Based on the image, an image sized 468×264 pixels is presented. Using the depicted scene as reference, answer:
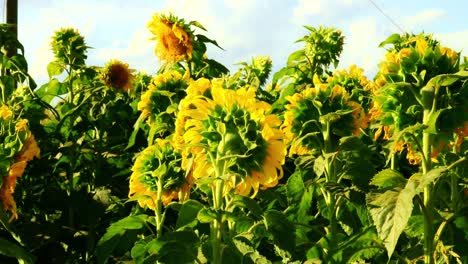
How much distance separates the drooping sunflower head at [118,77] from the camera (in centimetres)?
458

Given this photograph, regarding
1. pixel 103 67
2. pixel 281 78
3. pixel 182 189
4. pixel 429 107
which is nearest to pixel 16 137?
pixel 182 189

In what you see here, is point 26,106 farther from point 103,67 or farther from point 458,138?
point 458,138

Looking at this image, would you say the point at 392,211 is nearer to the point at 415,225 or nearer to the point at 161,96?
the point at 415,225

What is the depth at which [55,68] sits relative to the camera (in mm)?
4461

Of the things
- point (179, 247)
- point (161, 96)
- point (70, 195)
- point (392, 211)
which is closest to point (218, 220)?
point (179, 247)

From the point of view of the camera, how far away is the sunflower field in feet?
7.14

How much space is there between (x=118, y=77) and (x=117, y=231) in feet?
6.52

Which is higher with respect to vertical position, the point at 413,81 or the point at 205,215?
the point at 413,81

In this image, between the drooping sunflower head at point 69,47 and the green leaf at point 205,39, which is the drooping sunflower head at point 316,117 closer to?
the green leaf at point 205,39

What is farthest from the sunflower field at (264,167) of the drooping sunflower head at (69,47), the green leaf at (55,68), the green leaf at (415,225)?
the drooping sunflower head at (69,47)

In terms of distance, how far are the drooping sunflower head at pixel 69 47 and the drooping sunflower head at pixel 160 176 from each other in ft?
6.51

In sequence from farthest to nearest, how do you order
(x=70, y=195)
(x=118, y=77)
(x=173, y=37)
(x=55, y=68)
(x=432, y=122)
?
(x=118, y=77), (x=55, y=68), (x=70, y=195), (x=173, y=37), (x=432, y=122)

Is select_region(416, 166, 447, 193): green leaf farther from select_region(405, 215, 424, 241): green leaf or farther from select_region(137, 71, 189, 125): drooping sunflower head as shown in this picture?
select_region(137, 71, 189, 125): drooping sunflower head

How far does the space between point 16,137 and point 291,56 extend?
5.79ft
